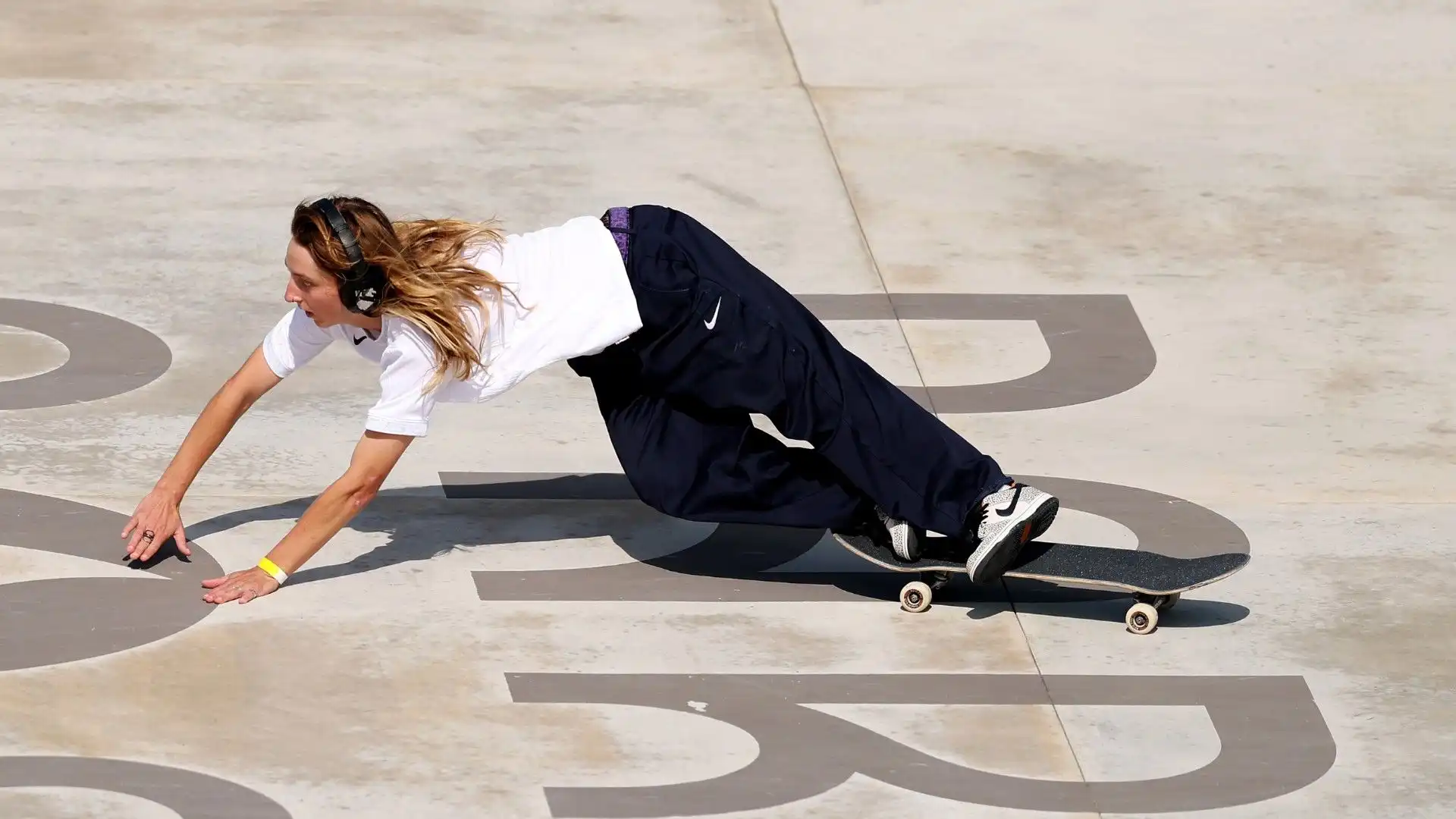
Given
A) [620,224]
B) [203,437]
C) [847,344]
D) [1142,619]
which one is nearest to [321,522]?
[203,437]

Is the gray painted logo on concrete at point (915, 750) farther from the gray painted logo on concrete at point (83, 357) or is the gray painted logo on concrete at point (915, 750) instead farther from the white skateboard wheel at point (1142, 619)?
the gray painted logo on concrete at point (83, 357)

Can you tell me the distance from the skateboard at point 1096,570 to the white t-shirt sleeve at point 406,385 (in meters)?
1.21

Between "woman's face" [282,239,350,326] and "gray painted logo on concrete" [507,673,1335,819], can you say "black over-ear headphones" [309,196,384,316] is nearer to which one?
"woman's face" [282,239,350,326]

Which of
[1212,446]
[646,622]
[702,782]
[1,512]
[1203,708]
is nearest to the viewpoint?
[702,782]

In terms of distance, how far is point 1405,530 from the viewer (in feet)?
20.0

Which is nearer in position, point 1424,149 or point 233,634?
point 233,634

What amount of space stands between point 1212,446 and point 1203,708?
5.45ft

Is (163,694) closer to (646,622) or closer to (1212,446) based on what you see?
(646,622)

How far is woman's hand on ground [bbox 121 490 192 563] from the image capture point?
215 inches

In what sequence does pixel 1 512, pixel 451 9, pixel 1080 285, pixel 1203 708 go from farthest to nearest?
1. pixel 451 9
2. pixel 1080 285
3. pixel 1 512
4. pixel 1203 708

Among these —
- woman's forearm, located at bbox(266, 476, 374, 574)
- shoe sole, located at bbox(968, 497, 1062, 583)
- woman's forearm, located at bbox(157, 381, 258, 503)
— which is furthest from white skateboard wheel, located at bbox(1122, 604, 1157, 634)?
woman's forearm, located at bbox(157, 381, 258, 503)

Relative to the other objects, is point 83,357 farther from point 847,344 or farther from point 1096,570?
point 1096,570

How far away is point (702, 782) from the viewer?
471 cm

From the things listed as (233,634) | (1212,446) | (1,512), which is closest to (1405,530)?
(1212,446)
